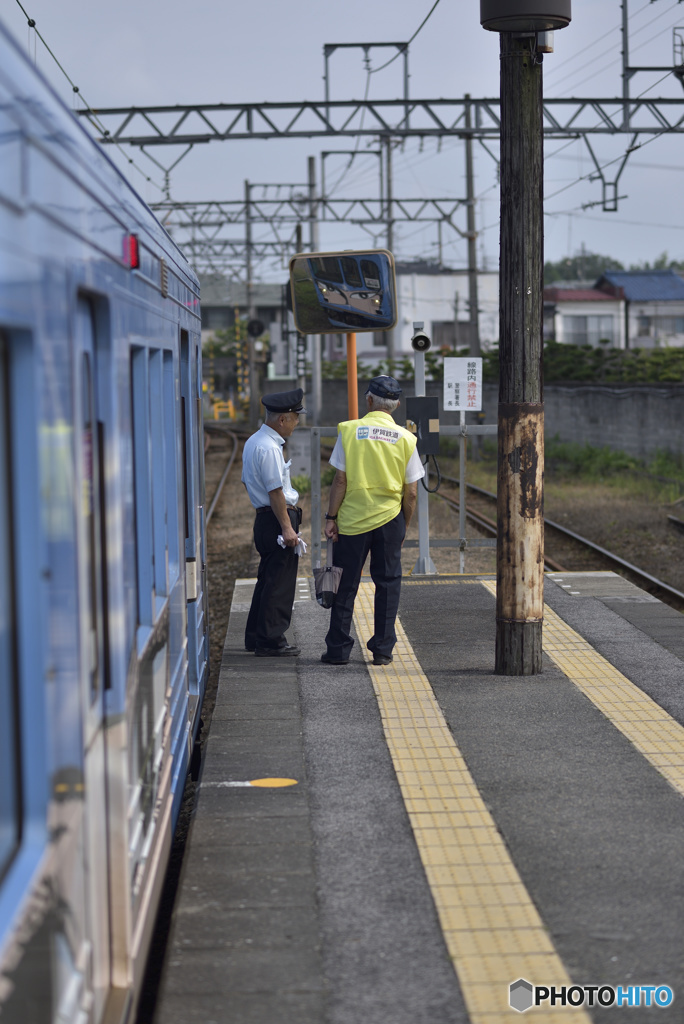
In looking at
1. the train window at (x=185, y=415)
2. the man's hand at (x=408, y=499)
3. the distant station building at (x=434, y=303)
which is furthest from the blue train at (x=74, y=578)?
the distant station building at (x=434, y=303)

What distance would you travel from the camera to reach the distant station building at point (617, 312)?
63156mm

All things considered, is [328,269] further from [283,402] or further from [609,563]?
[609,563]

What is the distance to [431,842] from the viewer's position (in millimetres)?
4266

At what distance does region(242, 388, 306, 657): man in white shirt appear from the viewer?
678 cm

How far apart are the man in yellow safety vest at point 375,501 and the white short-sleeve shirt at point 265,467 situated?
0.99 feet

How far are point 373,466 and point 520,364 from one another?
3.30ft

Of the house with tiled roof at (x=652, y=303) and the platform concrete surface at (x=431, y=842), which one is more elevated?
the house with tiled roof at (x=652, y=303)

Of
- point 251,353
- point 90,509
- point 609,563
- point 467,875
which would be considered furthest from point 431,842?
point 251,353

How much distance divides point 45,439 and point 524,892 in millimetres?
2452

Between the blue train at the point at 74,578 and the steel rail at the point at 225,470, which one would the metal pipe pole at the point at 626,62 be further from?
the blue train at the point at 74,578

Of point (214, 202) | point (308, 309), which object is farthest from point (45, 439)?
point (214, 202)

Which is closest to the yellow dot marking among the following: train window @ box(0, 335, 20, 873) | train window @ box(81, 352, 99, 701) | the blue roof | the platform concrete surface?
the platform concrete surface

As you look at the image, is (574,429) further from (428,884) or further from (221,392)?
(221,392)

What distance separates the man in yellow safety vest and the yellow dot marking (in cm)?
203
